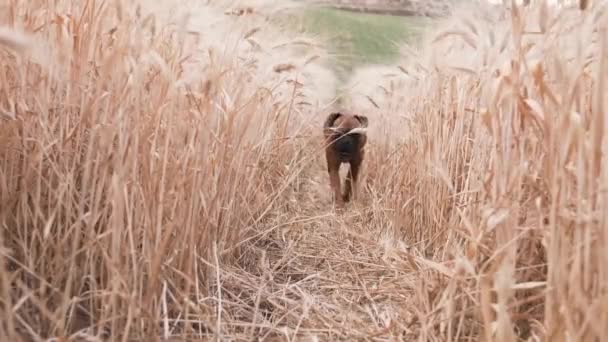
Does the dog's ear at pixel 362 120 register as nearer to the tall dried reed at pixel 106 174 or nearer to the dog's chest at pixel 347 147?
the dog's chest at pixel 347 147

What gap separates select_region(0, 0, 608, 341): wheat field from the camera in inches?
37.1

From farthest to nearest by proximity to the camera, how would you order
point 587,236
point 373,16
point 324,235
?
point 373,16 < point 324,235 < point 587,236

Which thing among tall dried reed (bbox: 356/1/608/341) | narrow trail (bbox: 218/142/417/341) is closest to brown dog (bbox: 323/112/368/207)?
narrow trail (bbox: 218/142/417/341)

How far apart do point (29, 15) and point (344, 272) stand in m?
1.32

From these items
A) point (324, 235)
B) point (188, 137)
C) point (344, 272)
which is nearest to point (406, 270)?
point (344, 272)

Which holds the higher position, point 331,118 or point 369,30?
point 369,30

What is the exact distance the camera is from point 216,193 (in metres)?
1.53

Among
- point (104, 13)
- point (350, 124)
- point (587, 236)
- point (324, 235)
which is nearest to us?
point (587, 236)

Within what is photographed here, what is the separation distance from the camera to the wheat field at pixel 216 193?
94cm

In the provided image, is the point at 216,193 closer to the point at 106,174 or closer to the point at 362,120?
the point at 106,174

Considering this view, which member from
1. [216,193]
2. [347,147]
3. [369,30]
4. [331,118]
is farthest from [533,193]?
[369,30]

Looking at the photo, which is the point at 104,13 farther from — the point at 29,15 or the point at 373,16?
the point at 373,16

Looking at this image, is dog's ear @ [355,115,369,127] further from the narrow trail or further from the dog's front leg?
the narrow trail

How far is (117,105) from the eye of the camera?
1252 mm
